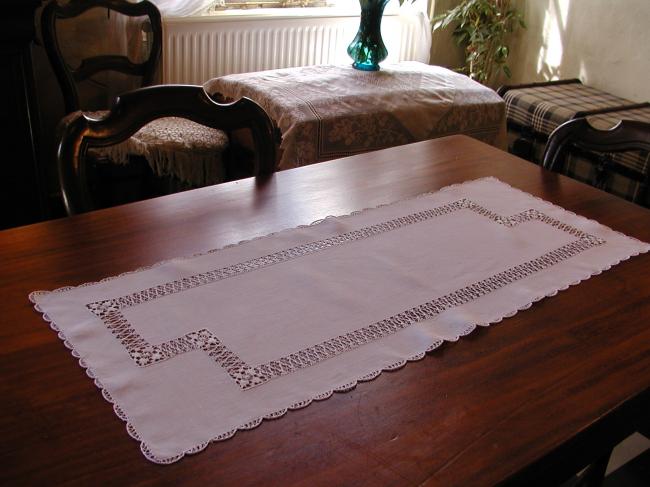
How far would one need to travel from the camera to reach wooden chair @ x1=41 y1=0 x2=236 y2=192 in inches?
95.2

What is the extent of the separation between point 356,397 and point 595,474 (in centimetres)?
55

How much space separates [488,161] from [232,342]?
0.90 m

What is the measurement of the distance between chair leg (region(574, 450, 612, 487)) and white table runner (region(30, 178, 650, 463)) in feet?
0.99

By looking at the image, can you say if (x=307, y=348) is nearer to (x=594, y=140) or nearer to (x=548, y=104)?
(x=594, y=140)

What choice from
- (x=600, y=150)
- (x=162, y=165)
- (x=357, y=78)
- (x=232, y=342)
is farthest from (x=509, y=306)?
(x=357, y=78)

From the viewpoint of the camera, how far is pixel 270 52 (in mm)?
3340

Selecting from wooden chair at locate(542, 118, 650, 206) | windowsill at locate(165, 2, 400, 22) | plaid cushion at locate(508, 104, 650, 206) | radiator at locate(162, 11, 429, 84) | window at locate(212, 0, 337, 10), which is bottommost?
plaid cushion at locate(508, 104, 650, 206)

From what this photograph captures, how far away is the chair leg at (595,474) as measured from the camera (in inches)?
46.9

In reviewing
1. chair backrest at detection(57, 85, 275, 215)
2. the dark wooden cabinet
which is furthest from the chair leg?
the dark wooden cabinet

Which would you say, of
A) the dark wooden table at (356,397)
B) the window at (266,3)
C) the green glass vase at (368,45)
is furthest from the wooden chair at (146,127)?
the dark wooden table at (356,397)

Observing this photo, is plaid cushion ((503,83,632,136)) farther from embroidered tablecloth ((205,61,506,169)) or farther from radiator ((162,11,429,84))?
radiator ((162,11,429,84))

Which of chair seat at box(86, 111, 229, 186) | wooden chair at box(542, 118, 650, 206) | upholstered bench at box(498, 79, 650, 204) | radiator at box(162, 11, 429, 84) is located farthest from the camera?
radiator at box(162, 11, 429, 84)

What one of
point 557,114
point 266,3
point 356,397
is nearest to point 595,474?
point 356,397

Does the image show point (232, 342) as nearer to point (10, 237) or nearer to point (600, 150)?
point (10, 237)
